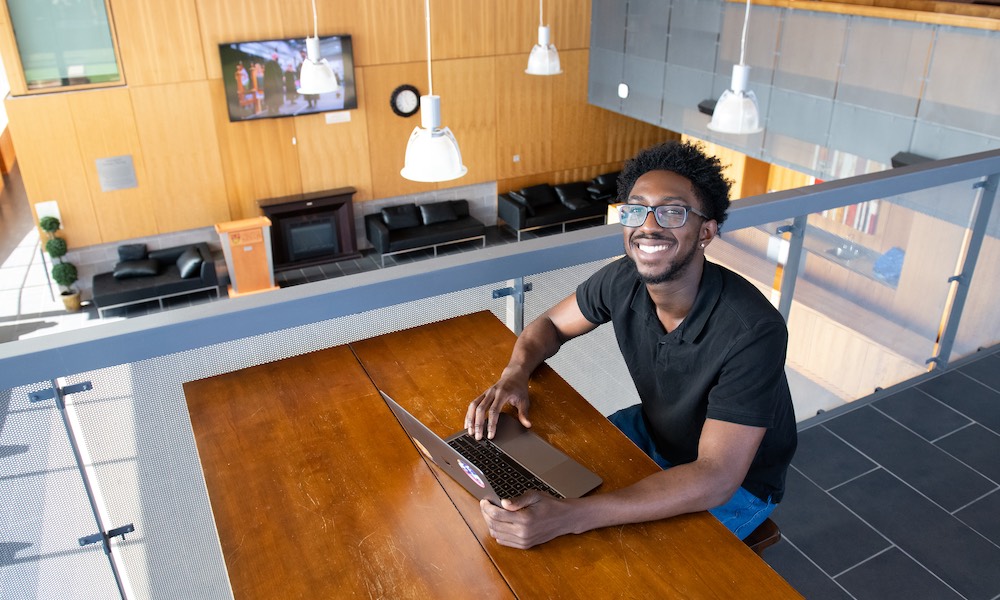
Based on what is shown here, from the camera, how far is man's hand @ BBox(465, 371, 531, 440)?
1.82 meters

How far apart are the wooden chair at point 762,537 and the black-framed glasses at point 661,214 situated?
0.91 meters

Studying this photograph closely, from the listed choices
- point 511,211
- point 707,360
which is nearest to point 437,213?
point 511,211

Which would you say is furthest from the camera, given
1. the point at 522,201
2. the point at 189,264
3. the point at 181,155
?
the point at 522,201

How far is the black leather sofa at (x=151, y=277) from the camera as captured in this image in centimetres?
1002

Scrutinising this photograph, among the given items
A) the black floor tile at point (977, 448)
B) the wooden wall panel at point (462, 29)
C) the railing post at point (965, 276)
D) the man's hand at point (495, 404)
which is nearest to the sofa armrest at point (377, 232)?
the wooden wall panel at point (462, 29)

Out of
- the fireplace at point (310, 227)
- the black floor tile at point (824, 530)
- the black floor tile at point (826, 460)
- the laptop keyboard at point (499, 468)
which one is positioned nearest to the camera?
the laptop keyboard at point (499, 468)

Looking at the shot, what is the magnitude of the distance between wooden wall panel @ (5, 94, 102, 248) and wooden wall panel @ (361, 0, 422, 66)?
411cm

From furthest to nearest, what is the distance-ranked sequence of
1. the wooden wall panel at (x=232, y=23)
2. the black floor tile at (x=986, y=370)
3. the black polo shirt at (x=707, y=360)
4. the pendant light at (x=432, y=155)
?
1. the wooden wall panel at (x=232, y=23)
2. the pendant light at (x=432, y=155)
3. the black floor tile at (x=986, y=370)
4. the black polo shirt at (x=707, y=360)

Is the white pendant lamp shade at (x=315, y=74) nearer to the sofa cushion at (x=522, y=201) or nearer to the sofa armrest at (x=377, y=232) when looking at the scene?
the sofa armrest at (x=377, y=232)

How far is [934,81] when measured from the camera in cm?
768

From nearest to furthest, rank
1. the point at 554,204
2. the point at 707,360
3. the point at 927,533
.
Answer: the point at 707,360 → the point at 927,533 → the point at 554,204

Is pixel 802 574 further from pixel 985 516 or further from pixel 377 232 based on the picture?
pixel 377 232

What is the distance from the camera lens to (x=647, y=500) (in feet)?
5.10

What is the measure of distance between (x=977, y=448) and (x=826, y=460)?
0.62 meters
